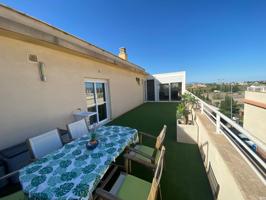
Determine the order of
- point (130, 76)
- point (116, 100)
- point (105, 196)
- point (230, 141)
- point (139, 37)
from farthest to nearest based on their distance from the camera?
1. point (139, 37)
2. point (130, 76)
3. point (116, 100)
4. point (230, 141)
5. point (105, 196)

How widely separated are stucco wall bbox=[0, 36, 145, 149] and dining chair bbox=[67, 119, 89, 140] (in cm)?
107

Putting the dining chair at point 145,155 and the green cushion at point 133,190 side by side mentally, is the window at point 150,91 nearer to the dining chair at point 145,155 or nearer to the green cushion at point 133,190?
the dining chair at point 145,155

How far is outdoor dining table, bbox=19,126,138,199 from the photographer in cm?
107

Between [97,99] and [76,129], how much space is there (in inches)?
105

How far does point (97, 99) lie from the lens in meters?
5.16

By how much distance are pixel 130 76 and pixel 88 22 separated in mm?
4037

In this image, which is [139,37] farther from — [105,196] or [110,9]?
[105,196]

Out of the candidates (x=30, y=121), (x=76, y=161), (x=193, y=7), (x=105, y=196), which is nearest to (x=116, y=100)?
(x=30, y=121)

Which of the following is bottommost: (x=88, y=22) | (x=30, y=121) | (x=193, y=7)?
(x=30, y=121)

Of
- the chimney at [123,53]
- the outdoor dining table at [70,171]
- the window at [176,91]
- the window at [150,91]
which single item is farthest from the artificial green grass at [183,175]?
the window at [150,91]

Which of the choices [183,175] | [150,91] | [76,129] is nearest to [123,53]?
[150,91]

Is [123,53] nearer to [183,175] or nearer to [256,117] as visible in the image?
[183,175]

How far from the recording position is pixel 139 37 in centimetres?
973

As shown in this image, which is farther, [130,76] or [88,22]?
[130,76]
